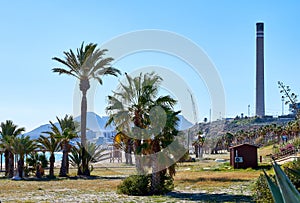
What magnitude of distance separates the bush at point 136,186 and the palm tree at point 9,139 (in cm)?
1383

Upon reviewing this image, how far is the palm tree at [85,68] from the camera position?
37.2 metres

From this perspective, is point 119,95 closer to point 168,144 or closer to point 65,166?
point 168,144

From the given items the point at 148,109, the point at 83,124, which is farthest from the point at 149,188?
the point at 83,124

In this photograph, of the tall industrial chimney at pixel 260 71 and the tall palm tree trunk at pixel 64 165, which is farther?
the tall industrial chimney at pixel 260 71

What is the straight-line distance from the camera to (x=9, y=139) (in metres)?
34.3

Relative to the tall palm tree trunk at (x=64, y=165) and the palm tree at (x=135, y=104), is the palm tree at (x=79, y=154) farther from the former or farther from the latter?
the palm tree at (x=135, y=104)

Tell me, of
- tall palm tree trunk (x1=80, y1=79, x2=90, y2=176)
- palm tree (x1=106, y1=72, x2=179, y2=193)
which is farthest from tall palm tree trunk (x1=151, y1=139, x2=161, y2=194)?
tall palm tree trunk (x1=80, y1=79, x2=90, y2=176)

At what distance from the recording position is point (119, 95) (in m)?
25.6

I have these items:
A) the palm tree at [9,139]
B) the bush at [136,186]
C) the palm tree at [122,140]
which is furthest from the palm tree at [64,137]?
the bush at [136,186]

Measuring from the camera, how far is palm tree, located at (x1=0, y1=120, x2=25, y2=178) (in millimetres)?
34625

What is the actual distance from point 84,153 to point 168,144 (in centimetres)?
1548

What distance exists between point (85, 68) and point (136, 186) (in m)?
16.9

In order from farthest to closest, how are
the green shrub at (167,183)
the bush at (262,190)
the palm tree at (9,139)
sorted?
the palm tree at (9,139)
the green shrub at (167,183)
the bush at (262,190)

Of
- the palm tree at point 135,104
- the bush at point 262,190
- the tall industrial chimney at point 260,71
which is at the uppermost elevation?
the tall industrial chimney at point 260,71
